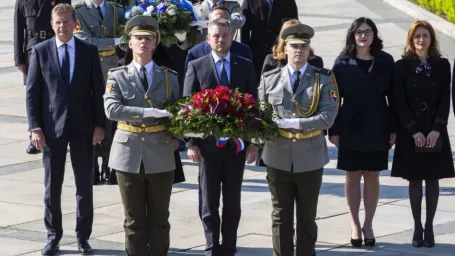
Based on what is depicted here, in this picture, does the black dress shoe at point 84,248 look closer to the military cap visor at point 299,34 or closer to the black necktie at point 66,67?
the black necktie at point 66,67

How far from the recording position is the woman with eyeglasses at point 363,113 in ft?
31.7

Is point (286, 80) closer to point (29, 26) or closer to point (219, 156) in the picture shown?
point (219, 156)

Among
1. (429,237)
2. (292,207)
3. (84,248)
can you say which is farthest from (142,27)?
(429,237)

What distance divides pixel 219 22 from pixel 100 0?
3.84m

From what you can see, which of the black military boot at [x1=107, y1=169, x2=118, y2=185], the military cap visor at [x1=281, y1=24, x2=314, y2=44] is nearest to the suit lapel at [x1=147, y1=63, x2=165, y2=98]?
the military cap visor at [x1=281, y1=24, x2=314, y2=44]

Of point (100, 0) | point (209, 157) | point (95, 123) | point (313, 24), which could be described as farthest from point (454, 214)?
point (313, 24)

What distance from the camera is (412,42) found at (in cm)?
974

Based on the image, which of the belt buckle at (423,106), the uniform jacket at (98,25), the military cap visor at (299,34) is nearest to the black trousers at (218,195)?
the military cap visor at (299,34)

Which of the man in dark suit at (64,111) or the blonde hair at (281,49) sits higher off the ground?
the blonde hair at (281,49)

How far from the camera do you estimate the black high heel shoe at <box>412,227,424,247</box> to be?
968 centimetres

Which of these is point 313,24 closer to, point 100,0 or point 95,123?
point 100,0

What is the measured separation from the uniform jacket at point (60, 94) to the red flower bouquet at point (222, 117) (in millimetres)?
1283

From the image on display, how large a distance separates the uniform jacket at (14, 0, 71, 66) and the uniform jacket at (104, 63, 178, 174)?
14.9ft

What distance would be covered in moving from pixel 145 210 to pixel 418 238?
8.28ft
